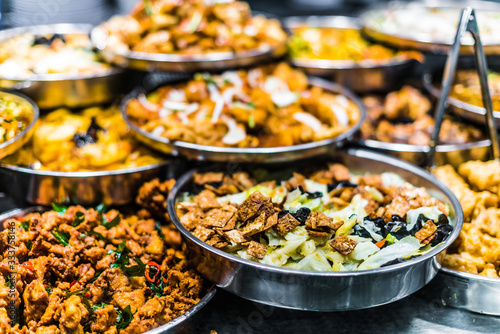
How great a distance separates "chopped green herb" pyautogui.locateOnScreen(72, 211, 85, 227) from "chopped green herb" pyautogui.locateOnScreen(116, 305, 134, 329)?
2.16 feet

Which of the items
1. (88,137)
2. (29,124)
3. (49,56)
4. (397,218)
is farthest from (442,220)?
(49,56)

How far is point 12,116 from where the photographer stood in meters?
2.56

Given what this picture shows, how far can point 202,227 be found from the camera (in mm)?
2176

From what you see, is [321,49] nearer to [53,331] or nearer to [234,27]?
[234,27]

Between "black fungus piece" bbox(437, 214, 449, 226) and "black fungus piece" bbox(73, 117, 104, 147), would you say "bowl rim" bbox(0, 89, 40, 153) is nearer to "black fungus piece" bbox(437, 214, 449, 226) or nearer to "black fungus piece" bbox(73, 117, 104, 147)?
"black fungus piece" bbox(73, 117, 104, 147)

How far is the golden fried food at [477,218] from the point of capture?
2318mm

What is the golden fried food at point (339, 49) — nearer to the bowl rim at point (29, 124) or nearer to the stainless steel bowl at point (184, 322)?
the bowl rim at point (29, 124)

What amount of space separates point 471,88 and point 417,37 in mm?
648

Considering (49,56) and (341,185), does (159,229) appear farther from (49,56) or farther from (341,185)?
(49,56)

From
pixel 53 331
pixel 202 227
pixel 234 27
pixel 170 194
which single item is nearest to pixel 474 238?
pixel 202 227

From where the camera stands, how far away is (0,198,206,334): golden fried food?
1.89m

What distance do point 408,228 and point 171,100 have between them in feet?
5.97

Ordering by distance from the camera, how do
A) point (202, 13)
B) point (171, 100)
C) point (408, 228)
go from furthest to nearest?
point (202, 13) → point (171, 100) → point (408, 228)

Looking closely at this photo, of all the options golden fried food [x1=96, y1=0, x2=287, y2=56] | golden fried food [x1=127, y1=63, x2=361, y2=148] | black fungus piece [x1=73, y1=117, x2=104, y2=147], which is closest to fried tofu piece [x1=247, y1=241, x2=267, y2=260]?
golden fried food [x1=127, y1=63, x2=361, y2=148]
